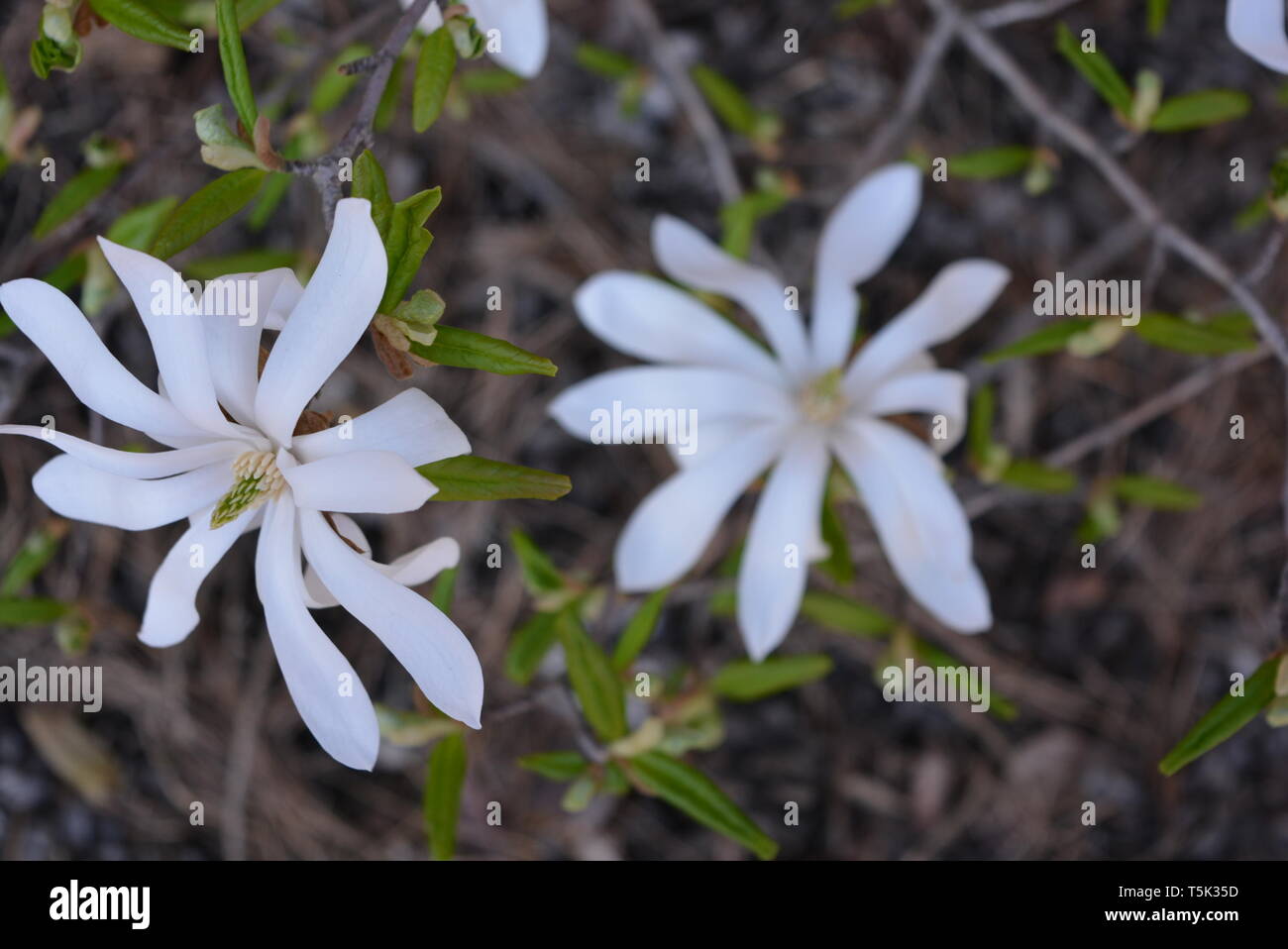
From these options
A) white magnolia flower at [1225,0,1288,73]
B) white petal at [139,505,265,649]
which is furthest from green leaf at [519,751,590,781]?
white magnolia flower at [1225,0,1288,73]

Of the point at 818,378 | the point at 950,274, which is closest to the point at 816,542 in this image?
the point at 818,378

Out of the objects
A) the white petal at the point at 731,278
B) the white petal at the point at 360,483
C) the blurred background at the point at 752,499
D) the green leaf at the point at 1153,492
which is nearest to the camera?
the white petal at the point at 360,483

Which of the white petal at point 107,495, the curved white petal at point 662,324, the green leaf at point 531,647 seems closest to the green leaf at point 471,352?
the white petal at point 107,495

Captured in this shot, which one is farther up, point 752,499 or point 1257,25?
point 1257,25

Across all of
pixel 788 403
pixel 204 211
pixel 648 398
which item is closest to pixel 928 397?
pixel 788 403

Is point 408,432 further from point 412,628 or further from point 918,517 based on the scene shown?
point 918,517

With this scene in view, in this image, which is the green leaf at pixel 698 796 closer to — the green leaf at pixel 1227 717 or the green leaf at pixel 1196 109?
the green leaf at pixel 1227 717

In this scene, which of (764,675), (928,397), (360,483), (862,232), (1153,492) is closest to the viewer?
(360,483)
